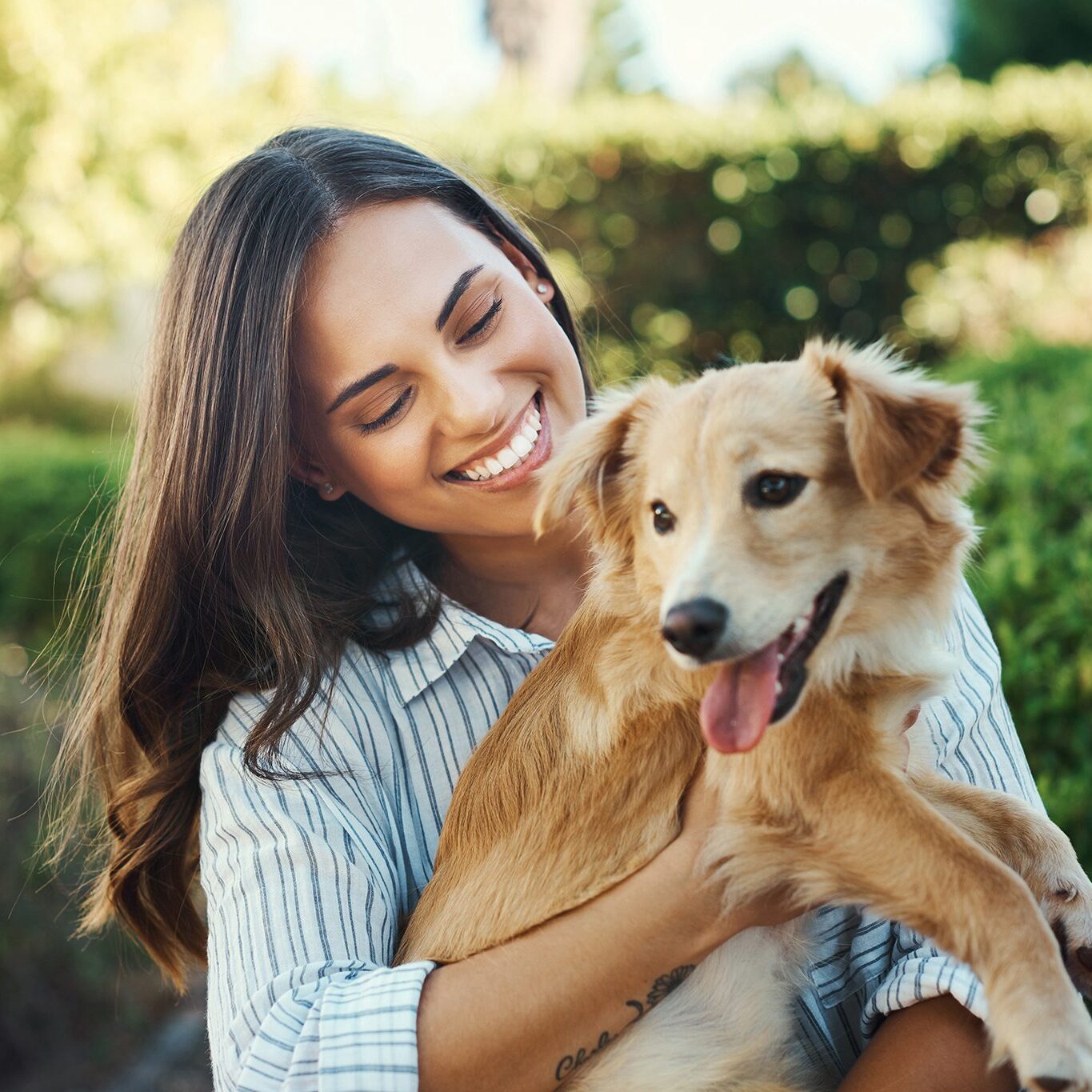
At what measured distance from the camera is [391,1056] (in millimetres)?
1779

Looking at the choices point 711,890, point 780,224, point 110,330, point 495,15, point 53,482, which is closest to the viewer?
point 711,890

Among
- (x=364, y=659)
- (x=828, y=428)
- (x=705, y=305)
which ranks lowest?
(x=705, y=305)

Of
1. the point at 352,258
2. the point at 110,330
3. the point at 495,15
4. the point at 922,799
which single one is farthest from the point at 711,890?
the point at 495,15

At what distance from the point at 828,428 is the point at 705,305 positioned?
9062 millimetres

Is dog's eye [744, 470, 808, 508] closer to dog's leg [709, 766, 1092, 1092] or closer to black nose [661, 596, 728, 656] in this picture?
black nose [661, 596, 728, 656]

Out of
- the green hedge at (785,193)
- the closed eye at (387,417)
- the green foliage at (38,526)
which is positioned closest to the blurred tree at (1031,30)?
the green hedge at (785,193)

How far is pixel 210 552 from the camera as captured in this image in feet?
7.79

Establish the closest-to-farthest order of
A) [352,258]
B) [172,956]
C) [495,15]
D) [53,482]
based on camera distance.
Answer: [352,258], [172,956], [53,482], [495,15]

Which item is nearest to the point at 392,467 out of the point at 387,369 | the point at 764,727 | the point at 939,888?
the point at 387,369

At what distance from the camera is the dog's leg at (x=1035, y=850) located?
2.01 metres

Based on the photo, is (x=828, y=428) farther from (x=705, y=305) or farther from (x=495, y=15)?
(x=495, y=15)

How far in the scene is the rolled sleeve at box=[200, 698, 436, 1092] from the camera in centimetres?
179

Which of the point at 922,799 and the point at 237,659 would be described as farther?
the point at 237,659

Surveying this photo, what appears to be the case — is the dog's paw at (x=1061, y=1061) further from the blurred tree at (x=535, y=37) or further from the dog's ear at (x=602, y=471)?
the blurred tree at (x=535, y=37)
